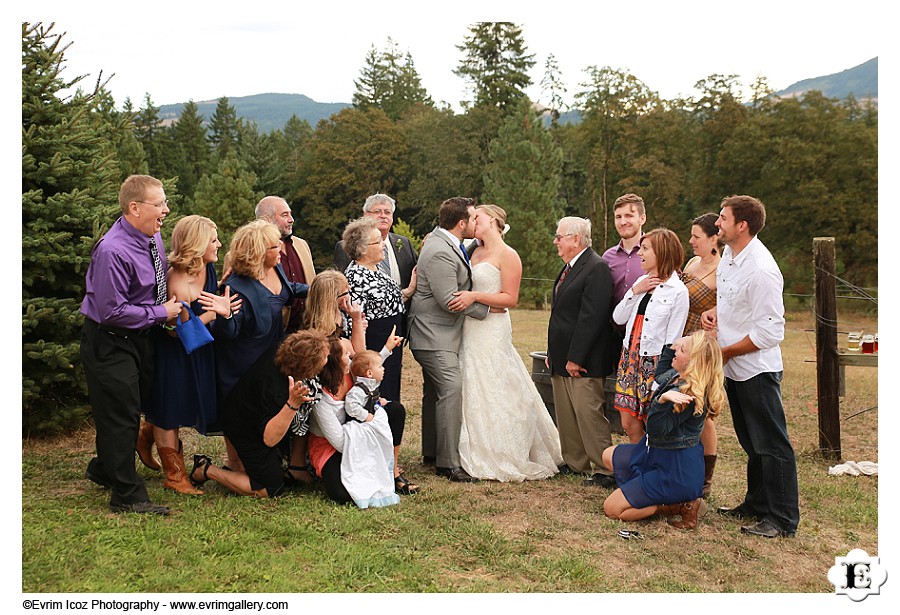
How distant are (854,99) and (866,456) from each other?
109ft

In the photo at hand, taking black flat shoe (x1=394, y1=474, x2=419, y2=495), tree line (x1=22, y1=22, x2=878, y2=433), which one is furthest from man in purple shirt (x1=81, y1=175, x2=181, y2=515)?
tree line (x1=22, y1=22, x2=878, y2=433)

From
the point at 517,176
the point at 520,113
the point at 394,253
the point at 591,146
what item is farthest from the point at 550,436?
the point at 591,146

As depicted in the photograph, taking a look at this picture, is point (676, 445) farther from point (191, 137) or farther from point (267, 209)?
point (191, 137)

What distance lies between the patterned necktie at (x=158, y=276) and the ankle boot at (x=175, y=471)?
1.07 m

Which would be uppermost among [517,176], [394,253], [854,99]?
[854,99]

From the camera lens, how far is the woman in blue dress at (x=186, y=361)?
205 inches

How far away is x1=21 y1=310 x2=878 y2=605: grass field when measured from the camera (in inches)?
166

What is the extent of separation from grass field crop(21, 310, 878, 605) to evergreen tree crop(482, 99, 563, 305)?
2479 cm

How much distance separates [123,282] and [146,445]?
1501 millimetres

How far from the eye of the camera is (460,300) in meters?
6.13

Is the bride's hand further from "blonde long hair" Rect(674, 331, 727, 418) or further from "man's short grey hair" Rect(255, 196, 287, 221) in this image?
"blonde long hair" Rect(674, 331, 727, 418)

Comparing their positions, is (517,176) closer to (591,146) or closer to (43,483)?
(591,146)

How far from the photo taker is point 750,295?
4.97 meters

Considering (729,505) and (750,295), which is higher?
(750,295)
